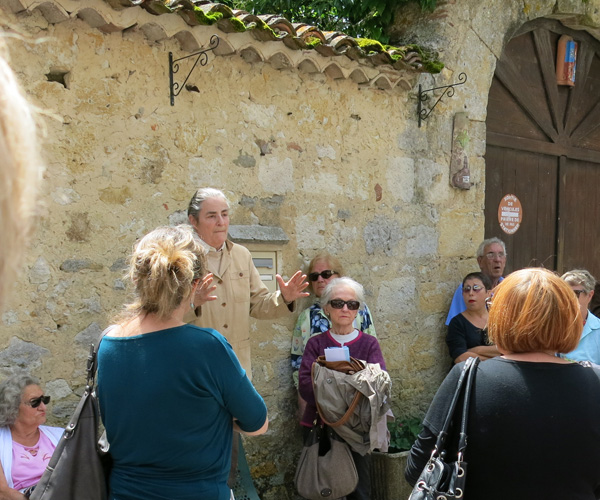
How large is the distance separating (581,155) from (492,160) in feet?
4.04

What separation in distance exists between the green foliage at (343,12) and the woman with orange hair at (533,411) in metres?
3.99

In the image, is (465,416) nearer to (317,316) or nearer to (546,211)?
(317,316)

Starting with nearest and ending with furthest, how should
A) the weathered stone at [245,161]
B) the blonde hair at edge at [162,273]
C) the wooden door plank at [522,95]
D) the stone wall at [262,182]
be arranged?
the blonde hair at edge at [162,273] → the stone wall at [262,182] → the weathered stone at [245,161] → the wooden door plank at [522,95]

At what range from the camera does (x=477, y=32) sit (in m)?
5.86

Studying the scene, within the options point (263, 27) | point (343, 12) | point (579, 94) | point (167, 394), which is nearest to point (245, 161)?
point (263, 27)

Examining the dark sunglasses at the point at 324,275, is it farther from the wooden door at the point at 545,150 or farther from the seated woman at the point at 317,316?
the wooden door at the point at 545,150

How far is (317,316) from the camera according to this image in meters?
4.74

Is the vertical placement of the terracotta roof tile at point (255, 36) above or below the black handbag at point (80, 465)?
above

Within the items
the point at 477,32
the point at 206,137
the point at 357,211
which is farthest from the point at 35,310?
the point at 477,32

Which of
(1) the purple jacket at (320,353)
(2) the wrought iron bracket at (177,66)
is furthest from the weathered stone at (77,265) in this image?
(1) the purple jacket at (320,353)

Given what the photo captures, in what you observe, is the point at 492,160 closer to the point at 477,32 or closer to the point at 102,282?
the point at 477,32

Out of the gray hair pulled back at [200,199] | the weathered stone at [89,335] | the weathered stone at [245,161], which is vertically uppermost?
the weathered stone at [245,161]

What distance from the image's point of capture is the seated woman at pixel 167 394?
7.31 ft

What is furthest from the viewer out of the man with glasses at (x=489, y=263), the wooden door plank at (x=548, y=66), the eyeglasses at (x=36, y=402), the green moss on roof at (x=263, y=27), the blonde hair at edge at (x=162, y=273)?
the wooden door plank at (x=548, y=66)
